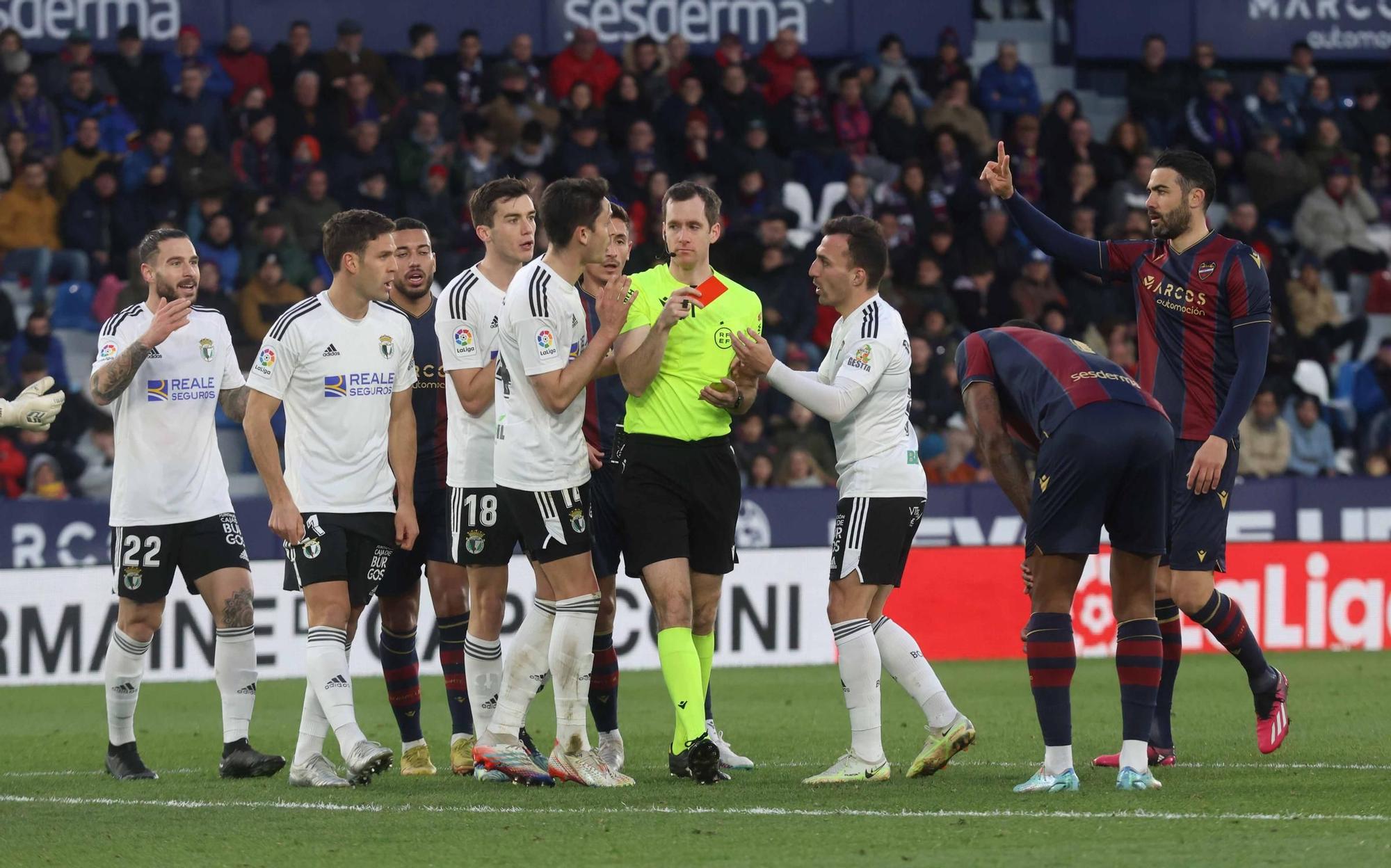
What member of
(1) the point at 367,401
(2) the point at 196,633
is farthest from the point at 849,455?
(2) the point at 196,633

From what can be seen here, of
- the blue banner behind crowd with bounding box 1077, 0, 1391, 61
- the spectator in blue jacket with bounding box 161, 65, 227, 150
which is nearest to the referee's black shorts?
the spectator in blue jacket with bounding box 161, 65, 227, 150

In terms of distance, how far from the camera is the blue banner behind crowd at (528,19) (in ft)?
68.4

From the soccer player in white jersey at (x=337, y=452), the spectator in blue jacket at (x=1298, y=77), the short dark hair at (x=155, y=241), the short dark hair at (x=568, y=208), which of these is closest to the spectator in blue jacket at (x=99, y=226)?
the short dark hair at (x=155, y=241)

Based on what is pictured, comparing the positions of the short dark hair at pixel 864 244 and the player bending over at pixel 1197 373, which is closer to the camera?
the short dark hair at pixel 864 244

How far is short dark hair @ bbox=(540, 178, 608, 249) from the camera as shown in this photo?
8039mm

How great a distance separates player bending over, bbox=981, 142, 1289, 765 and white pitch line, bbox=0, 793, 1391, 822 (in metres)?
1.69

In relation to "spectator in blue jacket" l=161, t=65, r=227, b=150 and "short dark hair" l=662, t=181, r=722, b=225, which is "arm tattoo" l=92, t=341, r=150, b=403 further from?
"spectator in blue jacket" l=161, t=65, r=227, b=150

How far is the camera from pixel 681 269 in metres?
8.12

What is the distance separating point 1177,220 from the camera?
8.72 metres

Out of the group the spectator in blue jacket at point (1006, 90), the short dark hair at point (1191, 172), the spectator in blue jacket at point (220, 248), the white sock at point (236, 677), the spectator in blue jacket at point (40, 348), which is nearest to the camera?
the short dark hair at point (1191, 172)

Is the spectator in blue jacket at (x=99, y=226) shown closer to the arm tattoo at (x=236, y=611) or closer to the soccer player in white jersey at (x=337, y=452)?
the arm tattoo at (x=236, y=611)

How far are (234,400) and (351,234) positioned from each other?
1399 mm

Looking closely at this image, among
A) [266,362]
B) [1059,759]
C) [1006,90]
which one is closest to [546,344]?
[266,362]

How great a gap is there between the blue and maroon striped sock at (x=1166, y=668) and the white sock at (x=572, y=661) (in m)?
2.57
